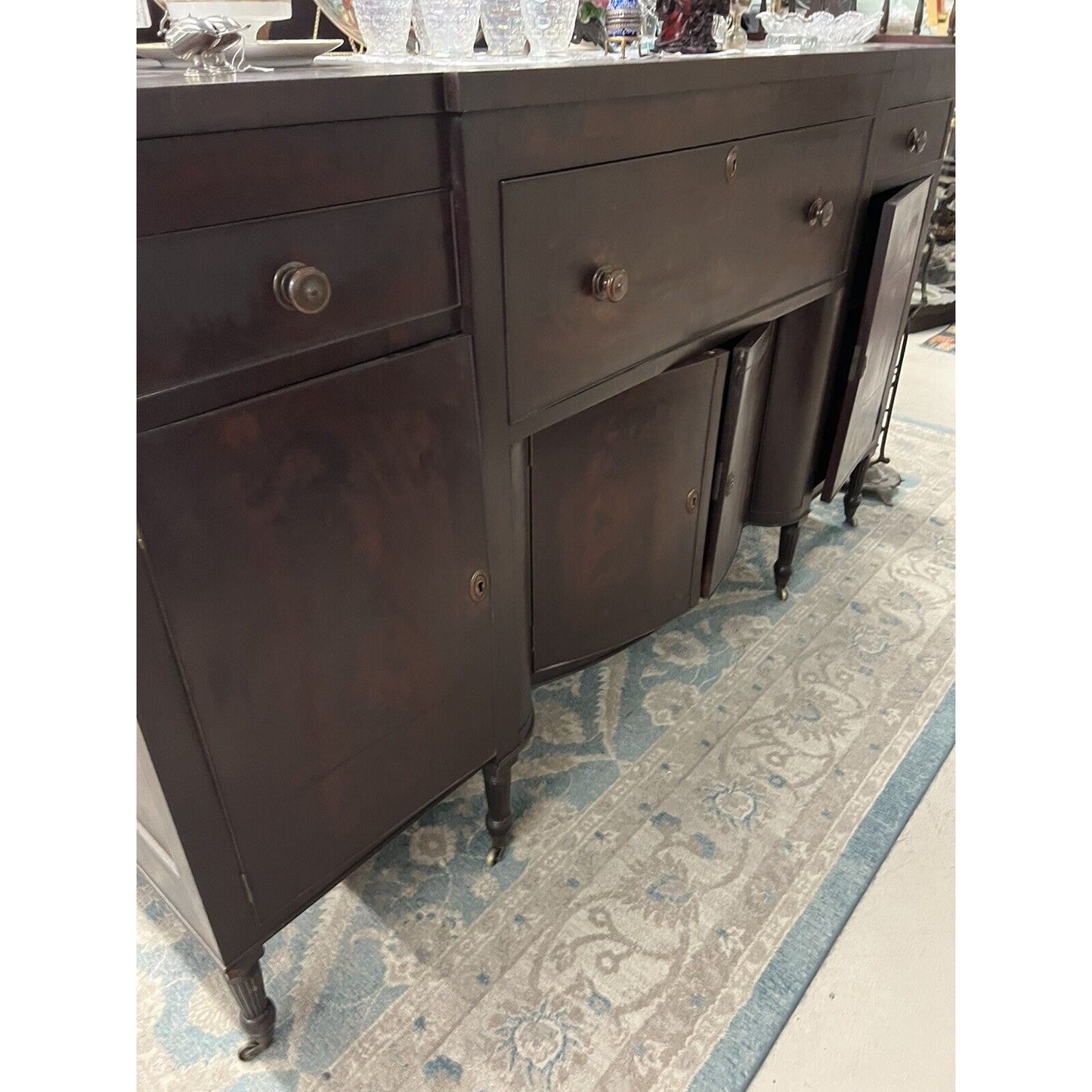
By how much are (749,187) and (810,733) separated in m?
0.78

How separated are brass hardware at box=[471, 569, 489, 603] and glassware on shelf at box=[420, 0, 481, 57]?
19.6 inches

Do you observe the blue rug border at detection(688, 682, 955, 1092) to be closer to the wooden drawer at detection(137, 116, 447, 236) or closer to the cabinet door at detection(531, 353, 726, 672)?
the cabinet door at detection(531, 353, 726, 672)

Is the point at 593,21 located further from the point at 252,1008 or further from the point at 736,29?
the point at 252,1008

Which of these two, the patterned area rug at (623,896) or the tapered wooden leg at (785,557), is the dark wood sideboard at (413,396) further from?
the tapered wooden leg at (785,557)

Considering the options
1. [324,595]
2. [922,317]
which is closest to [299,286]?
[324,595]

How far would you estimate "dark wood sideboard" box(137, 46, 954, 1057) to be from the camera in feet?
1.88

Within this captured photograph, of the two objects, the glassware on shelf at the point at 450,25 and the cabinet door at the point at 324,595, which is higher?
the glassware on shelf at the point at 450,25

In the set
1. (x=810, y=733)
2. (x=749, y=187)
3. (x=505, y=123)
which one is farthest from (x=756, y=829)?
(x=505, y=123)

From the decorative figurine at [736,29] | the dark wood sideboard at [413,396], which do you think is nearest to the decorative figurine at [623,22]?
the dark wood sideboard at [413,396]

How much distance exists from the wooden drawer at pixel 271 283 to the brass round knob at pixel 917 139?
3.08ft

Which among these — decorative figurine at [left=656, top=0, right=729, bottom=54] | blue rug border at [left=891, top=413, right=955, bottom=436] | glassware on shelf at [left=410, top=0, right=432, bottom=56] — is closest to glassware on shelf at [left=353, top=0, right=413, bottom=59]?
glassware on shelf at [left=410, top=0, right=432, bottom=56]

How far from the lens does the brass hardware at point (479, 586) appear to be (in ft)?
2.78

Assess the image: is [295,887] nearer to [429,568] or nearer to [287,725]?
[287,725]
